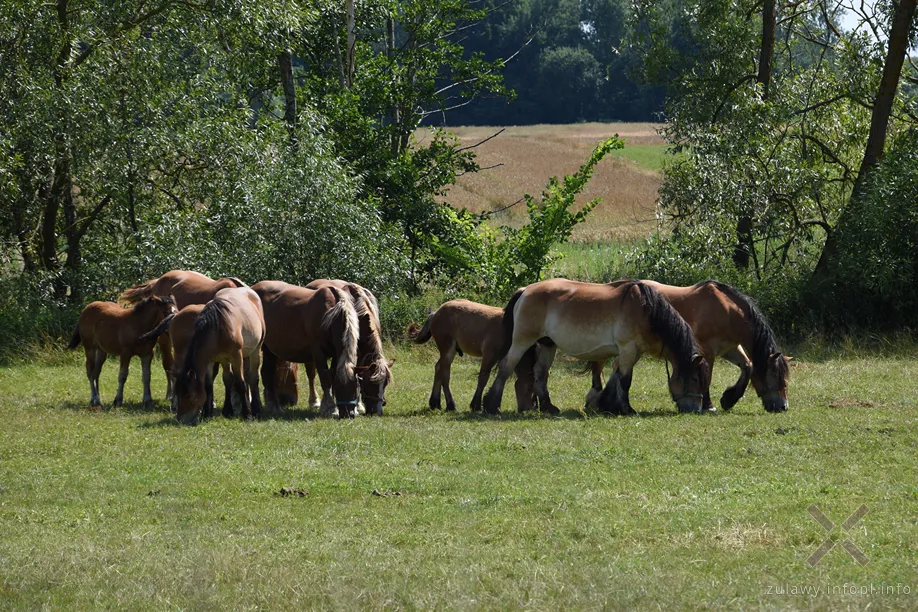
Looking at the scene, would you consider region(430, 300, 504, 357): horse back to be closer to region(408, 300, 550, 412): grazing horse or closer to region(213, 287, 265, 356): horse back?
region(408, 300, 550, 412): grazing horse

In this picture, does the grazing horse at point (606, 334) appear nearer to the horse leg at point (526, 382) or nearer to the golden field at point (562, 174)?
the horse leg at point (526, 382)

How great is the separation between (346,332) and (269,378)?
77.0 inches

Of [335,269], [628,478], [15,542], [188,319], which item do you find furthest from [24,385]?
[628,478]

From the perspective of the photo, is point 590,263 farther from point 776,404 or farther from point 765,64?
point 776,404

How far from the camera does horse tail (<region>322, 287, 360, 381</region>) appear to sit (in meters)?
14.0

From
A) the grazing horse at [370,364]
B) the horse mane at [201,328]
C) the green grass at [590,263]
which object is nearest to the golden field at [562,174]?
the green grass at [590,263]

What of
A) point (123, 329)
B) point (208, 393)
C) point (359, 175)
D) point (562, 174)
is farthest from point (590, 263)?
point (562, 174)

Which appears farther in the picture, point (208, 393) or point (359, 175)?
point (359, 175)

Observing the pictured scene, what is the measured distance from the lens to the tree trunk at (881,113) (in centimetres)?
2270

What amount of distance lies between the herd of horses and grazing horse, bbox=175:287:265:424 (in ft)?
0.06

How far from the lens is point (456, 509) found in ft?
29.3

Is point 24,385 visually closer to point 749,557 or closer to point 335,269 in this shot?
point 335,269

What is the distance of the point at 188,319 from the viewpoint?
46.3 ft

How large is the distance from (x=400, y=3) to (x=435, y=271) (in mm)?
7942
